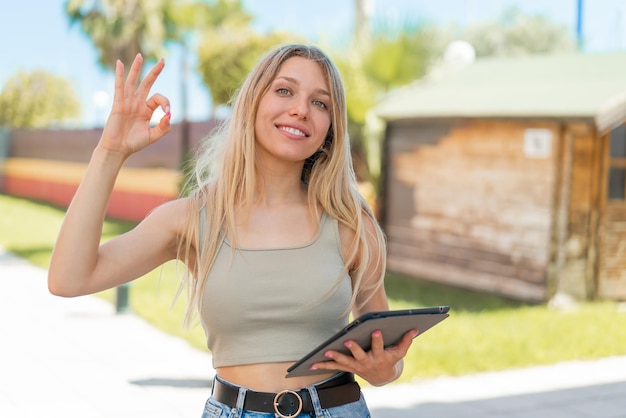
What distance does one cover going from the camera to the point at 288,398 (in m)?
2.10

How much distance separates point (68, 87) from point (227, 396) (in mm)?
67411

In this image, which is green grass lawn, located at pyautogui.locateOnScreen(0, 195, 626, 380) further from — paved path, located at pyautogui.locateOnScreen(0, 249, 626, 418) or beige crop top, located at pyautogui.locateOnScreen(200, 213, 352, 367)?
beige crop top, located at pyautogui.locateOnScreen(200, 213, 352, 367)

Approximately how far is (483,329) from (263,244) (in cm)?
668

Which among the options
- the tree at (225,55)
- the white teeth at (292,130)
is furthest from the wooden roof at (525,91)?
the white teeth at (292,130)

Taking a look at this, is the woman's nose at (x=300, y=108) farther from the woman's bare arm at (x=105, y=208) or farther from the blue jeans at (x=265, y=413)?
the blue jeans at (x=265, y=413)

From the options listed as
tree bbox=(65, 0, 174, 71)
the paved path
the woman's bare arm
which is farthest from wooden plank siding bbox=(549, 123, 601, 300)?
tree bbox=(65, 0, 174, 71)

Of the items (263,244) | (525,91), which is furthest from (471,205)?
(263,244)

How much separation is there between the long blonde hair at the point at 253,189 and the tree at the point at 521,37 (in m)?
58.5

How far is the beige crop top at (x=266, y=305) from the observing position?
2.13 m

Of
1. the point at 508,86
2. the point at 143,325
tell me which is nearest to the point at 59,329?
the point at 143,325

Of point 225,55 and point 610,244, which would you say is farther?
point 225,55

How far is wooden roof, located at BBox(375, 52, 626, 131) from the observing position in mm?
9461

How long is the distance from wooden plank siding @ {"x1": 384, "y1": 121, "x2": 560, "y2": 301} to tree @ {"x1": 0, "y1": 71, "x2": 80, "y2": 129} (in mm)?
49791

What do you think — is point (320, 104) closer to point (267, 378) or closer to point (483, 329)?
point (267, 378)
